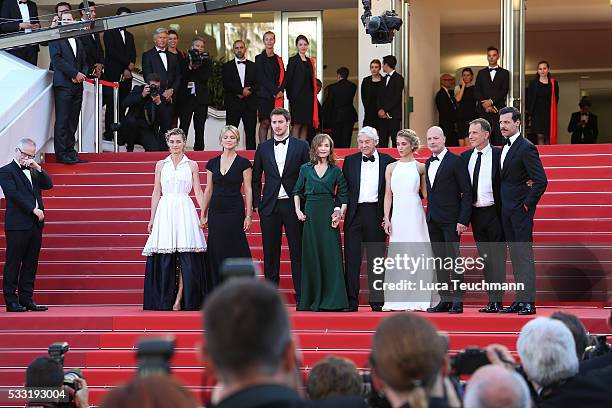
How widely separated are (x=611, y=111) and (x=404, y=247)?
20195 mm

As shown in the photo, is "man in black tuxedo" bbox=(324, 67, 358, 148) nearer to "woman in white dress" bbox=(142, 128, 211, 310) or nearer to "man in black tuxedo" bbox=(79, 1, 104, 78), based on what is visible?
"man in black tuxedo" bbox=(79, 1, 104, 78)

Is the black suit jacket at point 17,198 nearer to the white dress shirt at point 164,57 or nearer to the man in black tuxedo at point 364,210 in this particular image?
the man in black tuxedo at point 364,210

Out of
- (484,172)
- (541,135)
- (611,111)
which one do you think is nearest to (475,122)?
(484,172)

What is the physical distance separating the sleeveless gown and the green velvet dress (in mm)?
1077

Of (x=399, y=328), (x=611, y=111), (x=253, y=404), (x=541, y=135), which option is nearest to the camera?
(x=253, y=404)

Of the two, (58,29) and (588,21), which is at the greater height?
(588,21)

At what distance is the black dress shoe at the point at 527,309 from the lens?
1027 centimetres

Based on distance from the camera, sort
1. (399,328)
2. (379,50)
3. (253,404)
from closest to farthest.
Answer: (253,404), (399,328), (379,50)

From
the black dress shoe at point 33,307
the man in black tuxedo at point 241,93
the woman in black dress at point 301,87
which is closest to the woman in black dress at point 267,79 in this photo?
the woman in black dress at point 301,87

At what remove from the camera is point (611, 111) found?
97.3ft

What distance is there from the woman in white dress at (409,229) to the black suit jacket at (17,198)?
356cm

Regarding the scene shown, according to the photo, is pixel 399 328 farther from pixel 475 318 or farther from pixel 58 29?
pixel 58 29

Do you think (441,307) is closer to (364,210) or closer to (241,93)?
(364,210)

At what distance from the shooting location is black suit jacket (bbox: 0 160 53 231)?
37.6 feet
